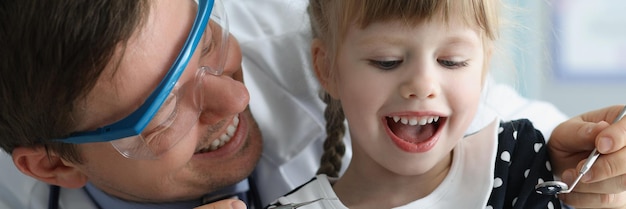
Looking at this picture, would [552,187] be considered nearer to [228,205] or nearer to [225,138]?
[228,205]

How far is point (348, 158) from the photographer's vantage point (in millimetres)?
1434

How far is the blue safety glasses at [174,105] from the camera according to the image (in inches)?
41.1

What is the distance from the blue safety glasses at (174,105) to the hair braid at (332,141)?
225 millimetres

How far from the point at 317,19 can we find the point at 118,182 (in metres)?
0.38

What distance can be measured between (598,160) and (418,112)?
0.75 ft

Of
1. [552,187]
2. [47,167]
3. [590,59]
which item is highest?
[552,187]

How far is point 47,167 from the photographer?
1199mm

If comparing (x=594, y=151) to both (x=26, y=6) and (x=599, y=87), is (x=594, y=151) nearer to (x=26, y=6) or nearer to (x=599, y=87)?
(x=26, y=6)

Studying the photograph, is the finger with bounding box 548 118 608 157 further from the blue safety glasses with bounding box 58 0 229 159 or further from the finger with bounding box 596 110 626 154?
the blue safety glasses with bounding box 58 0 229 159

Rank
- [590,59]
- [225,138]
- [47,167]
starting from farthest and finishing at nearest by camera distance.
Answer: [590,59] → [225,138] → [47,167]

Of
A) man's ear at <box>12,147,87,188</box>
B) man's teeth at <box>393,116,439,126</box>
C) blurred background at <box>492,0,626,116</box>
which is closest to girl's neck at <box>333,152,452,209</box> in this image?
man's teeth at <box>393,116,439,126</box>

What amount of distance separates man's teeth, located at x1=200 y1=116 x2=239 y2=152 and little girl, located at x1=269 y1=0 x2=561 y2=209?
202mm

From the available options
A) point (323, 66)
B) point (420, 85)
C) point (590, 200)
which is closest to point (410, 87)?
point (420, 85)

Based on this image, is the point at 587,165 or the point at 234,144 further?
the point at 234,144
